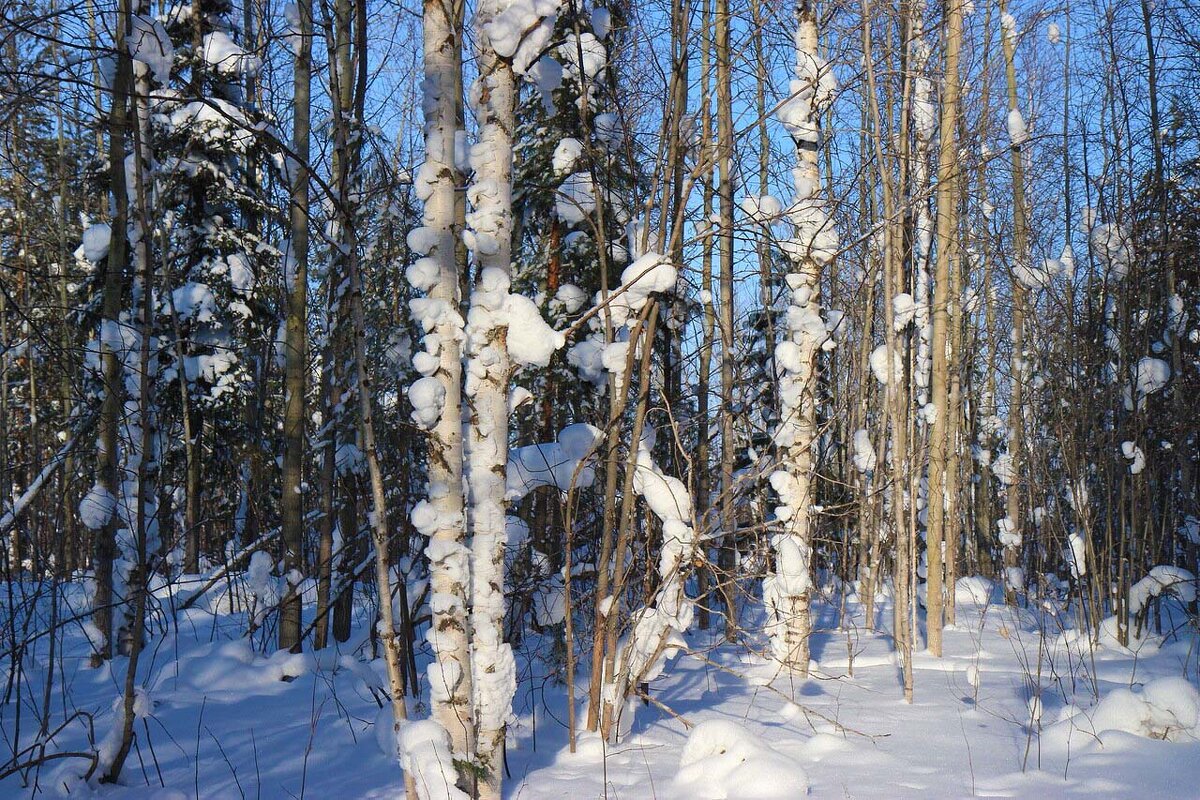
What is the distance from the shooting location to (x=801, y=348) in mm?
6492

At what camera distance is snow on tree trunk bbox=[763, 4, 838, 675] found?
20.9 feet

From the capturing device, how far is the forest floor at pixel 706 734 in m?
3.91

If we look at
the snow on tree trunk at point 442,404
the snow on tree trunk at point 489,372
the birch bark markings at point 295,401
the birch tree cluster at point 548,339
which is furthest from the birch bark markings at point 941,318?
the birch bark markings at point 295,401

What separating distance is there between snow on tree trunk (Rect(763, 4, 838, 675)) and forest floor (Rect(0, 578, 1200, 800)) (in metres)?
0.62

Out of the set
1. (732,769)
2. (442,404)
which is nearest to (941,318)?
(732,769)

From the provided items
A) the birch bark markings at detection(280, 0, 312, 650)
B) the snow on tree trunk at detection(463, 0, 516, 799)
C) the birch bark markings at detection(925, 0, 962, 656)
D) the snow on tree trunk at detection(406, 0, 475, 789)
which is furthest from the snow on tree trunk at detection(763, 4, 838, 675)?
the birch bark markings at detection(280, 0, 312, 650)

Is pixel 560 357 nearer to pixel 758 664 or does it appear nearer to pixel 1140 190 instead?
pixel 758 664

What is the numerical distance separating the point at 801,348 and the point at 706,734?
333 centimetres

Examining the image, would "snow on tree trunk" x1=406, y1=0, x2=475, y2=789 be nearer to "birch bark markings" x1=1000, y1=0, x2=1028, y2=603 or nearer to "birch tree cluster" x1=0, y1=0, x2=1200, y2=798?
"birch tree cluster" x1=0, y1=0, x2=1200, y2=798

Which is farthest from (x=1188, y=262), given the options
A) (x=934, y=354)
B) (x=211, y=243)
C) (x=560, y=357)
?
(x=211, y=243)

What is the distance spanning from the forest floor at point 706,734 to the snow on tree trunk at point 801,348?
0.62 m

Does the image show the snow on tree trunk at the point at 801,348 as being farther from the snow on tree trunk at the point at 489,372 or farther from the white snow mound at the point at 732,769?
the snow on tree trunk at the point at 489,372

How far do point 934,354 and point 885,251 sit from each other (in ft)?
5.97

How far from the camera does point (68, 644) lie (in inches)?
324
